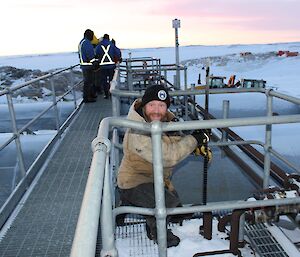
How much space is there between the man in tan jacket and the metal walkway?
Answer: 2.12 feet

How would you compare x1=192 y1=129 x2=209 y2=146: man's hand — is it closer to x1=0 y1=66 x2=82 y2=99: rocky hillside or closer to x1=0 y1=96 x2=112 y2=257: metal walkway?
x1=0 y1=96 x2=112 y2=257: metal walkway

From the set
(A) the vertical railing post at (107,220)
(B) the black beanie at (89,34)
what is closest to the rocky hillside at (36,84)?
(B) the black beanie at (89,34)

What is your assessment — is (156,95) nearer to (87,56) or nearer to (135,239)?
(135,239)

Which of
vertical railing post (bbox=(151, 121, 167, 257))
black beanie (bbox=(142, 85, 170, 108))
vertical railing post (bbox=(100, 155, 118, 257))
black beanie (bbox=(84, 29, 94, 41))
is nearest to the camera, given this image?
vertical railing post (bbox=(100, 155, 118, 257))

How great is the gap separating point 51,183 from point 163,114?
1924 mm

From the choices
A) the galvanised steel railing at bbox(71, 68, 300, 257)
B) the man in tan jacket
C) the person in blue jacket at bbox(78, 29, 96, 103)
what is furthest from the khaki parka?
the person in blue jacket at bbox(78, 29, 96, 103)

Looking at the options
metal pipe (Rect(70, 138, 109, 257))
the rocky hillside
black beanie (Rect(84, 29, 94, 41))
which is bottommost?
the rocky hillside

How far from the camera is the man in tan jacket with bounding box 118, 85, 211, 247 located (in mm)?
2107

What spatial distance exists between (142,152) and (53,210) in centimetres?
148

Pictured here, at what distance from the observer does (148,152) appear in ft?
6.84

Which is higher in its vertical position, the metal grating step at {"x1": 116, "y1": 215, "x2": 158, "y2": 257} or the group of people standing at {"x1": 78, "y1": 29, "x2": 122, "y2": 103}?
the group of people standing at {"x1": 78, "y1": 29, "x2": 122, "y2": 103}

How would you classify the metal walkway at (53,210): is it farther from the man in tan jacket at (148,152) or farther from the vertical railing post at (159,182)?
the vertical railing post at (159,182)

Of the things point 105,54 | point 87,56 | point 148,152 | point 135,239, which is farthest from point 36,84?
point 148,152

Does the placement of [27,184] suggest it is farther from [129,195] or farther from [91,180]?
[91,180]
